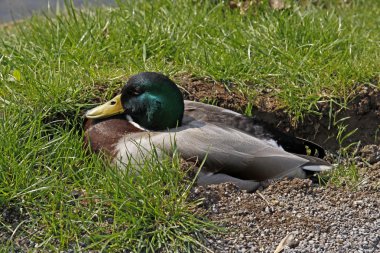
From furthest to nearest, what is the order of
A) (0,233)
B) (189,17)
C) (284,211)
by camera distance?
1. (189,17)
2. (284,211)
3. (0,233)

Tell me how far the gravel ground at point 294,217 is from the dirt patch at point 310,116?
3.01 feet

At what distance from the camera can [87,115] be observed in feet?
17.3

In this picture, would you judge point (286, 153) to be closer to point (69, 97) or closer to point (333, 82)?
point (333, 82)

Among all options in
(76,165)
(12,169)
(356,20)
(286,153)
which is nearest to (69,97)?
(76,165)

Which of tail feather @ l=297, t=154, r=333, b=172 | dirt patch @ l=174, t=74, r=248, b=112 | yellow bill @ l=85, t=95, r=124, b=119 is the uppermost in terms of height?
yellow bill @ l=85, t=95, r=124, b=119

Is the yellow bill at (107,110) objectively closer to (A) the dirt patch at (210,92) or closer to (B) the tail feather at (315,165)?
(A) the dirt patch at (210,92)

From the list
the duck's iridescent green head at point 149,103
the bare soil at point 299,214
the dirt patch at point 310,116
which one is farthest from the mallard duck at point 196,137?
the dirt patch at point 310,116

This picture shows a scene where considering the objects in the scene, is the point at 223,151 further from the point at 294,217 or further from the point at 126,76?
the point at 126,76

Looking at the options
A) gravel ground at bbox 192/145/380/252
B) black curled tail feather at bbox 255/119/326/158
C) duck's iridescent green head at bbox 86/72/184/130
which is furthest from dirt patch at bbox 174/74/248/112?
gravel ground at bbox 192/145/380/252

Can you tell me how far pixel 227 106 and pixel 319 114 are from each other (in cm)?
59

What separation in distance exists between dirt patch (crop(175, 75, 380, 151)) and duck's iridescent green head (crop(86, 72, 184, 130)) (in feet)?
1.65

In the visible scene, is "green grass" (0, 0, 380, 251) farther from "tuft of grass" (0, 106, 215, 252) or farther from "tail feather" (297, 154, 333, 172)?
"tail feather" (297, 154, 333, 172)

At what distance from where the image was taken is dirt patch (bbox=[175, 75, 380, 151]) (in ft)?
18.6

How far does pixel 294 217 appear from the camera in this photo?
444 cm
